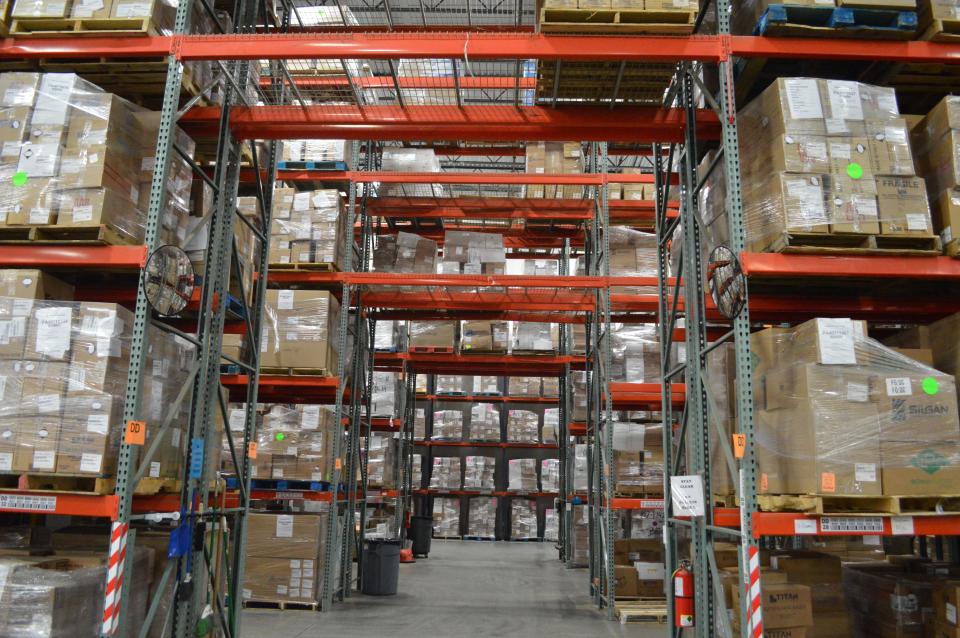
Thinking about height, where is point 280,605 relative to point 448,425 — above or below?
below

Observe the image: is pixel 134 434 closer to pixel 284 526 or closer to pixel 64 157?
pixel 64 157

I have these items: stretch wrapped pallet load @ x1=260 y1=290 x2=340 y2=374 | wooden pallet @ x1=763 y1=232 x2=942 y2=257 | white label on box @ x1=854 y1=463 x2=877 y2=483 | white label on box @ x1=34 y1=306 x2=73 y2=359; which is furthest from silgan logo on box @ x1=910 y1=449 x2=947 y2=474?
stretch wrapped pallet load @ x1=260 y1=290 x2=340 y2=374

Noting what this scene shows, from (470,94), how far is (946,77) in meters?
13.7

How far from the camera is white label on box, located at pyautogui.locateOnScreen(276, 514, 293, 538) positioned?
8602 mm

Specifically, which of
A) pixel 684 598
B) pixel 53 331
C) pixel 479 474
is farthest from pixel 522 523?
pixel 53 331

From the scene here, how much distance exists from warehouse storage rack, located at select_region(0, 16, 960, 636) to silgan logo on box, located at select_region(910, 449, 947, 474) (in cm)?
33

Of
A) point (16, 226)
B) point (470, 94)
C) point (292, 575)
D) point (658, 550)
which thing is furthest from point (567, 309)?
point (470, 94)

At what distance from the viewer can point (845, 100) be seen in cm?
481

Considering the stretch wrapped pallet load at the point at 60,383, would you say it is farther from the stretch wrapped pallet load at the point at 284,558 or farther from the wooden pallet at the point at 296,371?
the stretch wrapped pallet load at the point at 284,558

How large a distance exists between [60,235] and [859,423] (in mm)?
5422

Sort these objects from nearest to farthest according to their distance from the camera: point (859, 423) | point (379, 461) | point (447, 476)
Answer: point (859, 423) → point (379, 461) → point (447, 476)

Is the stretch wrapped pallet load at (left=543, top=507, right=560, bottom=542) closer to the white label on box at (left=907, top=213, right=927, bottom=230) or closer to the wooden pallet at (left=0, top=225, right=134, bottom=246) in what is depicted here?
the white label on box at (left=907, top=213, right=927, bottom=230)

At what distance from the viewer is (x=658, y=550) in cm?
955

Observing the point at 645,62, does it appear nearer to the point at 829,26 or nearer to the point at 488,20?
the point at 829,26
